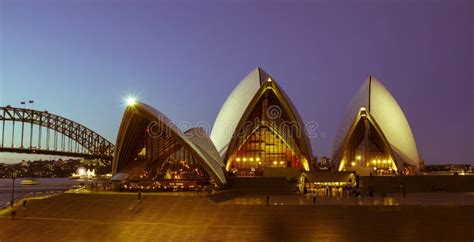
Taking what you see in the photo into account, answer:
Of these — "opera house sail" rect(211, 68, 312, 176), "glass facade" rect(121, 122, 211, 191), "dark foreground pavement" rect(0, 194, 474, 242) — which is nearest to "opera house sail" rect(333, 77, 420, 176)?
"opera house sail" rect(211, 68, 312, 176)

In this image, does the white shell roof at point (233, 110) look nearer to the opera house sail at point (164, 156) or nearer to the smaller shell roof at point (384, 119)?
the opera house sail at point (164, 156)

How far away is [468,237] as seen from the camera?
52.6 ft

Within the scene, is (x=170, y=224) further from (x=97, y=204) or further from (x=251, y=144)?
(x=251, y=144)

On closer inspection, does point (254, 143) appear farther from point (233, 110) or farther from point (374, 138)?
point (374, 138)

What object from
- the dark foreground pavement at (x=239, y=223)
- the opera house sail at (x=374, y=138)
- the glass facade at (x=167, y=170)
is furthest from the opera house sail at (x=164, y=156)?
the opera house sail at (x=374, y=138)

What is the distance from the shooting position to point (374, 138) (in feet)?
115

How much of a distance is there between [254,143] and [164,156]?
11676 mm

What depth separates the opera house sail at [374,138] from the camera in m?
32.8

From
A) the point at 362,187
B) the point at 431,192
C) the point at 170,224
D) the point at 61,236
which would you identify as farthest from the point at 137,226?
the point at 431,192

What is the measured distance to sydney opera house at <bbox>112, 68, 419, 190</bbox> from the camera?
2562 cm

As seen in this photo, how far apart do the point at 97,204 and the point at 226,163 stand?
1390cm

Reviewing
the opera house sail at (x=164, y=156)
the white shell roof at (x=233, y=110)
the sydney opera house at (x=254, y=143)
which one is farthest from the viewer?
the white shell roof at (x=233, y=110)

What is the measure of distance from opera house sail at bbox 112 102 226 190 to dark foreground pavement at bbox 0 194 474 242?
5009 millimetres

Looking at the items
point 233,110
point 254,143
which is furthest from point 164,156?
point 254,143
